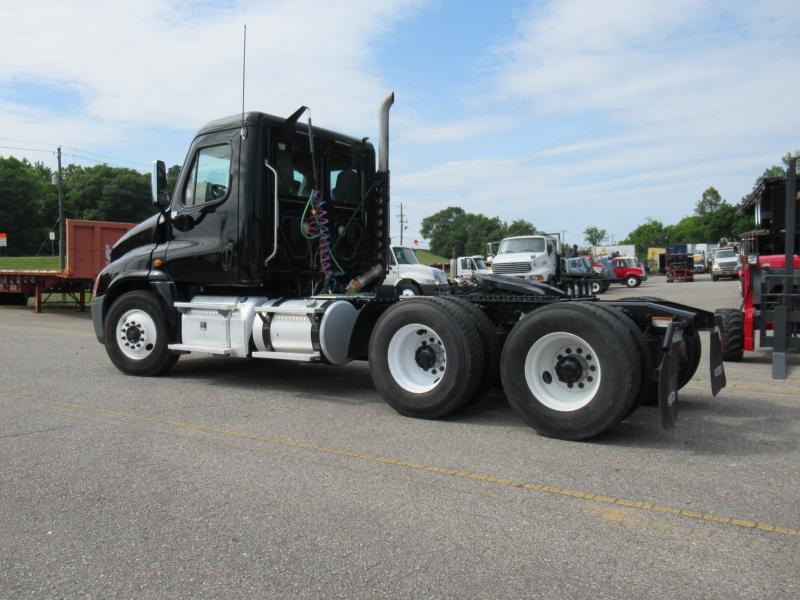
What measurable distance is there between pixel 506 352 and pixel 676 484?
1716 mm

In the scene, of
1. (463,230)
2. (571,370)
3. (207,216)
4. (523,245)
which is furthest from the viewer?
(463,230)

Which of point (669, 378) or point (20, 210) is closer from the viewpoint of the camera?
point (669, 378)

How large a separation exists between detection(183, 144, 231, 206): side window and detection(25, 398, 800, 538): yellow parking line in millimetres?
2611

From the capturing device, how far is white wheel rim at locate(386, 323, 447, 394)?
6.09 meters

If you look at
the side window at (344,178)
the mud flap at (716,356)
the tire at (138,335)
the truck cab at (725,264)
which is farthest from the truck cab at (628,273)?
the mud flap at (716,356)

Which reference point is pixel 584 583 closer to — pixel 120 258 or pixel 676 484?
pixel 676 484

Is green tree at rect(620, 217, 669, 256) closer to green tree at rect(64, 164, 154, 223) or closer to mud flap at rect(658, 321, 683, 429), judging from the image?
green tree at rect(64, 164, 154, 223)

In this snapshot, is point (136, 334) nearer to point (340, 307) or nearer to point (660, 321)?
point (340, 307)

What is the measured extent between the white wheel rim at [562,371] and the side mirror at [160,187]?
4.68 m

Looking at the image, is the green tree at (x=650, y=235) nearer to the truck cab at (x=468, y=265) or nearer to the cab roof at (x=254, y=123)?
→ the truck cab at (x=468, y=265)

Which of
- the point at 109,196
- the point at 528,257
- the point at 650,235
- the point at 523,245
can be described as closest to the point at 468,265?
the point at 523,245

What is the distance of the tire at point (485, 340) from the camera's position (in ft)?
19.3

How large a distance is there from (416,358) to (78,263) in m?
14.6

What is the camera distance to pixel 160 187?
7.81 meters
